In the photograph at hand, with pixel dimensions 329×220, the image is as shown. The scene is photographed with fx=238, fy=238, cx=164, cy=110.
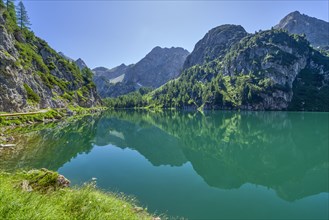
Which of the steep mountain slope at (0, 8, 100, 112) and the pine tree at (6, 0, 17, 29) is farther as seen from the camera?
the pine tree at (6, 0, 17, 29)

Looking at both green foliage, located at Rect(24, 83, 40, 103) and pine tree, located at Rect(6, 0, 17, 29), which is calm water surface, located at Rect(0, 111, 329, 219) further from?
pine tree, located at Rect(6, 0, 17, 29)

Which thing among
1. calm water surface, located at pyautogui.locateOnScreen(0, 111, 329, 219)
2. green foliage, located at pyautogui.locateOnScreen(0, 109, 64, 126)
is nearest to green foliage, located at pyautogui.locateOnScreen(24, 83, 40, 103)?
green foliage, located at pyautogui.locateOnScreen(0, 109, 64, 126)

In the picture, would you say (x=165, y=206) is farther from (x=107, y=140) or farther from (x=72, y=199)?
(x=107, y=140)

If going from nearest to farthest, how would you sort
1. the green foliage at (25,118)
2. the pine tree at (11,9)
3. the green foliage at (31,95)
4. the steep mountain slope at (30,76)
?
the green foliage at (25,118) → the steep mountain slope at (30,76) → the green foliage at (31,95) → the pine tree at (11,9)

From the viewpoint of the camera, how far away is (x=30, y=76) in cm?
11219

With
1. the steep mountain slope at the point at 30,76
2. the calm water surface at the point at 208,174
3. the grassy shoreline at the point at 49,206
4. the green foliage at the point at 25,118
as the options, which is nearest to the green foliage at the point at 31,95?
the steep mountain slope at the point at 30,76

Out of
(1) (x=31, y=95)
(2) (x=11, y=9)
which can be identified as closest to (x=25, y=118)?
(1) (x=31, y=95)

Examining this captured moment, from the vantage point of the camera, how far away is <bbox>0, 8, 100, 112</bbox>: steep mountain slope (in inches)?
3228

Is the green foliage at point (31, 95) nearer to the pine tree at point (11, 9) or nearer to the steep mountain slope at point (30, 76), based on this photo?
the steep mountain slope at point (30, 76)

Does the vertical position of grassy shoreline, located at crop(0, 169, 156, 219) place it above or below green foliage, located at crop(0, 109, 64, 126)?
above

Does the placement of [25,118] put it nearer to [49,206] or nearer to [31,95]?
[31,95]

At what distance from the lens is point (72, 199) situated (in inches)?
427

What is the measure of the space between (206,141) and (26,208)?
5453cm

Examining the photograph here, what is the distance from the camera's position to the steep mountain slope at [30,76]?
82000 millimetres
